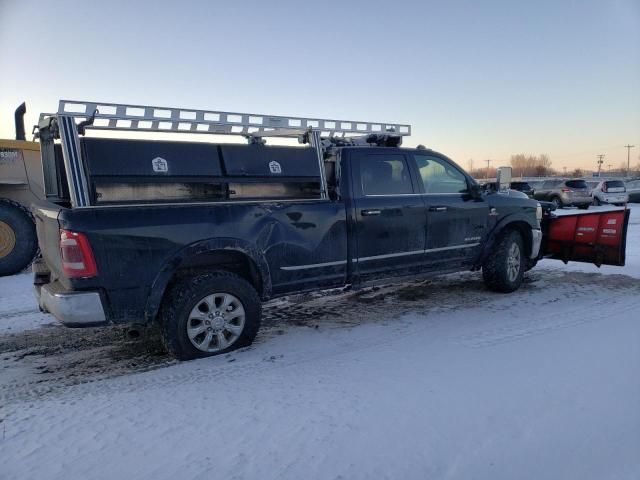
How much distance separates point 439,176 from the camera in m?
5.61

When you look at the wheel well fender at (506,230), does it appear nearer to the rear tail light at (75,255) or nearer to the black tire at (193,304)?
the black tire at (193,304)

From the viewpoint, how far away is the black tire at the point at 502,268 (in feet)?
19.4

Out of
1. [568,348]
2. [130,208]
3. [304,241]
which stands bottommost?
[568,348]

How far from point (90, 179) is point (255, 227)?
1.38m

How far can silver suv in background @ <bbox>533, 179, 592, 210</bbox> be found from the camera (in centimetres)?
2103

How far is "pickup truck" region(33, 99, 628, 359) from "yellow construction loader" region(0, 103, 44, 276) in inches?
150

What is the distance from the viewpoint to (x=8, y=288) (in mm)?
6703

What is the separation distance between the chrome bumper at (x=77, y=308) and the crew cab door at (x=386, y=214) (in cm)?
248

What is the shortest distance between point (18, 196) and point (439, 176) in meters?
7.15

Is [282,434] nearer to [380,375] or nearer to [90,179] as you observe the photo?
[380,375]

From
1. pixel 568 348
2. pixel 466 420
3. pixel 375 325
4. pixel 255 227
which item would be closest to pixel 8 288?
pixel 255 227

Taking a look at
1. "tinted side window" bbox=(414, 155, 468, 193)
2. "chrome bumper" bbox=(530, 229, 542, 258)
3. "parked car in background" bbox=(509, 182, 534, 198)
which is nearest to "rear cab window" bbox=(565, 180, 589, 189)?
"parked car in background" bbox=(509, 182, 534, 198)

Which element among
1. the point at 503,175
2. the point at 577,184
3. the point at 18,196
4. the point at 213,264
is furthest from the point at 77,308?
the point at 577,184

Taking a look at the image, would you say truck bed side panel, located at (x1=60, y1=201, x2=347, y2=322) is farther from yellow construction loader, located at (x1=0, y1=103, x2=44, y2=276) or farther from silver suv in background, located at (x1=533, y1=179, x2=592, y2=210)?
silver suv in background, located at (x1=533, y1=179, x2=592, y2=210)
